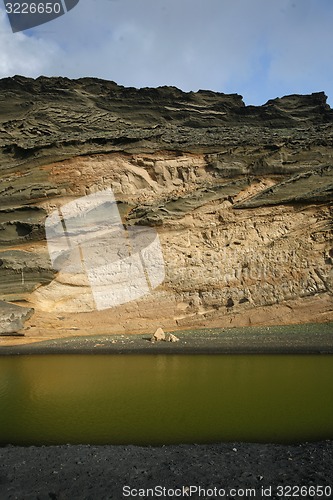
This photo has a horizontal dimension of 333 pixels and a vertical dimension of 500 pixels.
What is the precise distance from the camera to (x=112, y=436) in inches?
324

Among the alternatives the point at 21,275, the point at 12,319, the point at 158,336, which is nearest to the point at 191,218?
the point at 158,336

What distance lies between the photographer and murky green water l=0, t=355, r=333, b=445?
27.1 ft

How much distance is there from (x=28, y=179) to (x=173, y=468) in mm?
18583

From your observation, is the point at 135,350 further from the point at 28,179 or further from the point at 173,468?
the point at 28,179

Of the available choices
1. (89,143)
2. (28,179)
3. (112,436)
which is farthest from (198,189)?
(112,436)

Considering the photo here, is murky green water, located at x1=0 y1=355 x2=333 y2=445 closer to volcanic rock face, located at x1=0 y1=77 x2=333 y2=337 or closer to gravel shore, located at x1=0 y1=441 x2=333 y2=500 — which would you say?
gravel shore, located at x1=0 y1=441 x2=333 y2=500

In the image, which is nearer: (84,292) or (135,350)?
(135,350)

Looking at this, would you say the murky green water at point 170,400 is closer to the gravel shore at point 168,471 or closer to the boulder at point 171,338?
the gravel shore at point 168,471

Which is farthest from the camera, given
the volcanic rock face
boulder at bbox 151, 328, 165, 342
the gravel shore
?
the volcanic rock face
